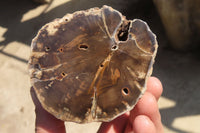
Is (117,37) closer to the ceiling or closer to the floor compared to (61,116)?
closer to the ceiling

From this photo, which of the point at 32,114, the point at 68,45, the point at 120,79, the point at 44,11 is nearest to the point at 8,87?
the point at 32,114

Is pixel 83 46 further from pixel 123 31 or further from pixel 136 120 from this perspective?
pixel 136 120

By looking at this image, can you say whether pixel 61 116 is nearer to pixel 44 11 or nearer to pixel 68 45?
pixel 68 45

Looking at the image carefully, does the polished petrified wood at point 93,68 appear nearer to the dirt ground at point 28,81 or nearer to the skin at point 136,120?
the skin at point 136,120

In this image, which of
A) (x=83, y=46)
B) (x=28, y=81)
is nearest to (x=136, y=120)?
(x=83, y=46)

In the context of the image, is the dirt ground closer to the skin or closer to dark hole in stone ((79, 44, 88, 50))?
the skin

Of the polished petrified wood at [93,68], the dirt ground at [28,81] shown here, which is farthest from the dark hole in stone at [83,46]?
the dirt ground at [28,81]
